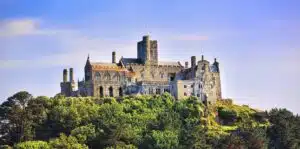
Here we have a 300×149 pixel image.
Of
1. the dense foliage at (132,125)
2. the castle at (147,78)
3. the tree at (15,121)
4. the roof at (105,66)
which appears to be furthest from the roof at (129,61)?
the tree at (15,121)

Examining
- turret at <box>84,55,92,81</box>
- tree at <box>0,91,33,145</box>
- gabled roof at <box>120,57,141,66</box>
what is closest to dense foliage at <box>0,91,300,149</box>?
tree at <box>0,91,33,145</box>

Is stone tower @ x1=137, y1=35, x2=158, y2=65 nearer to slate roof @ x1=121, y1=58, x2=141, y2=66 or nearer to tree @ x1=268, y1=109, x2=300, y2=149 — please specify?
slate roof @ x1=121, y1=58, x2=141, y2=66

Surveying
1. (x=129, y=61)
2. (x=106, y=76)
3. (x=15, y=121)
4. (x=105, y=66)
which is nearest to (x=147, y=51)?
(x=129, y=61)

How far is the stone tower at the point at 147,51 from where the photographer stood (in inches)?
4719

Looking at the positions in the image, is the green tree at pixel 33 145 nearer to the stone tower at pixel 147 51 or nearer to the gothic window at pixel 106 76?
the gothic window at pixel 106 76

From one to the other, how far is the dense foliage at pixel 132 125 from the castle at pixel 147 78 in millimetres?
2807

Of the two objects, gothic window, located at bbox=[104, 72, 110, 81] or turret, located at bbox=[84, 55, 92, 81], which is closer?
gothic window, located at bbox=[104, 72, 110, 81]

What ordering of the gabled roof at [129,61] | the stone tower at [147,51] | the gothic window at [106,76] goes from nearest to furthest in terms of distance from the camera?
the gothic window at [106,76] < the gabled roof at [129,61] < the stone tower at [147,51]

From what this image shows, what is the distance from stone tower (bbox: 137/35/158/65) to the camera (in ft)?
393

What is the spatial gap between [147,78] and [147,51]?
482 cm

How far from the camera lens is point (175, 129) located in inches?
4168

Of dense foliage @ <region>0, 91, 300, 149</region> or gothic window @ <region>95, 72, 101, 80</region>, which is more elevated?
gothic window @ <region>95, 72, 101, 80</region>

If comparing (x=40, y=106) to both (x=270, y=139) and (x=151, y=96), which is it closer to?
(x=151, y=96)

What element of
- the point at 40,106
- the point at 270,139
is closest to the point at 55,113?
the point at 40,106
